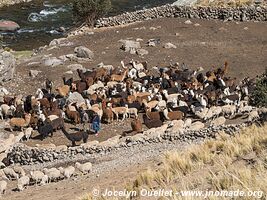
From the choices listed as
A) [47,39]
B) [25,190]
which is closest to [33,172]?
[25,190]

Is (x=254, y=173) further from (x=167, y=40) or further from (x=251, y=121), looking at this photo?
(x=167, y=40)

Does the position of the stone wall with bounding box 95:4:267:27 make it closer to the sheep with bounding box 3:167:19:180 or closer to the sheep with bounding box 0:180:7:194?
the sheep with bounding box 3:167:19:180

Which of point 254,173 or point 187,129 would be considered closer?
→ point 254,173

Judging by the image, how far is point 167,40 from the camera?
3372cm

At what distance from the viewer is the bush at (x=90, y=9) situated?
129 ft

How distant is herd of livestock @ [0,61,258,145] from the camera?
21.2m

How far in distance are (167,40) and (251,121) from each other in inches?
636

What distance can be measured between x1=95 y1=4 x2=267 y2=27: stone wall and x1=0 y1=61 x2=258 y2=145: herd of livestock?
11.3 metres

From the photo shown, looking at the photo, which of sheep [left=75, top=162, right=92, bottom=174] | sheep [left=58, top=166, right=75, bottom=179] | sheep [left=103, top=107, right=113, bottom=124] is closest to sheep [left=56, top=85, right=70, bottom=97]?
sheep [left=103, top=107, right=113, bottom=124]

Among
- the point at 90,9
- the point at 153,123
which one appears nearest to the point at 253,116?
the point at 153,123

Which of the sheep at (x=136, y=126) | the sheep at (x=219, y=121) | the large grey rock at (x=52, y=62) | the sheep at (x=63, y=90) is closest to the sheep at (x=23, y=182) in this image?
the sheep at (x=136, y=126)

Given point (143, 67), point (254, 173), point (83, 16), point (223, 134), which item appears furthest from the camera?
point (83, 16)

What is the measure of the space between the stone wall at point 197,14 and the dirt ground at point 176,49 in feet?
3.38

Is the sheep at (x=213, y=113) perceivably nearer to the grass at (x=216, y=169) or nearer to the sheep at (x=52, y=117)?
the grass at (x=216, y=169)
